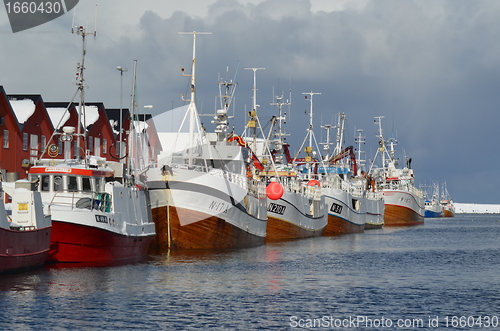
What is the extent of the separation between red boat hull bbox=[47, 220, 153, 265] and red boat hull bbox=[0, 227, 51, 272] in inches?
43.4

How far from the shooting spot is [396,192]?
12788 centimetres

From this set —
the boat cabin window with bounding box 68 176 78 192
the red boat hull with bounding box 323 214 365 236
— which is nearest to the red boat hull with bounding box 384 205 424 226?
the red boat hull with bounding box 323 214 365 236

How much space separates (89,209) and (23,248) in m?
5.19

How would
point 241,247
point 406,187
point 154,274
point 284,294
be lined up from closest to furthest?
point 284,294, point 154,274, point 241,247, point 406,187

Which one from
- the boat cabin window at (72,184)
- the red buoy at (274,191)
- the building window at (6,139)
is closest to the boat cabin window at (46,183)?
the boat cabin window at (72,184)

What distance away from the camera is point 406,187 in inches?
5374

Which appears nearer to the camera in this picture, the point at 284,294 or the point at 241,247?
the point at 284,294

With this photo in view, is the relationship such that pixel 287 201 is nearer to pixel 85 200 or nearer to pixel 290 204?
pixel 290 204

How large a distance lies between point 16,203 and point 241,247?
68.5ft

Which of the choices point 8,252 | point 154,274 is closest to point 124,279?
point 154,274

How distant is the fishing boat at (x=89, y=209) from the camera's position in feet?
118

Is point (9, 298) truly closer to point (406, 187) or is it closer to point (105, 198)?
point (105, 198)

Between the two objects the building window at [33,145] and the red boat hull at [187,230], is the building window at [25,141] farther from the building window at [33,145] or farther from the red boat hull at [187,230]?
the red boat hull at [187,230]

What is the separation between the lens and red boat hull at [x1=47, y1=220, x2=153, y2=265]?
3597cm
